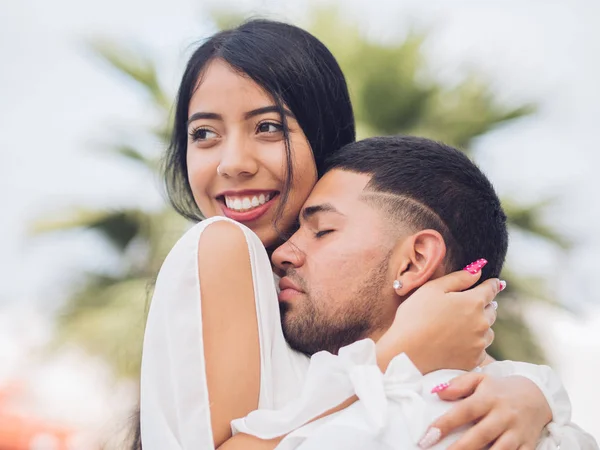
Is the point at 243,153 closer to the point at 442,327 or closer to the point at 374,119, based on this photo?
the point at 442,327

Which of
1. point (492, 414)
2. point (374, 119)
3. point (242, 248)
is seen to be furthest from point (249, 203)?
point (374, 119)

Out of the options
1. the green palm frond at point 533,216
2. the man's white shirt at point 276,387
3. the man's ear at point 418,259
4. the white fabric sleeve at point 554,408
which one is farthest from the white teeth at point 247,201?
the green palm frond at point 533,216

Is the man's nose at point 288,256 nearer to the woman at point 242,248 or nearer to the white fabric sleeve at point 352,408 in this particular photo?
the woman at point 242,248

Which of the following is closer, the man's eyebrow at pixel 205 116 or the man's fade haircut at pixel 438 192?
the man's fade haircut at pixel 438 192

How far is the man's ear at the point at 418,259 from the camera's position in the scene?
8.49ft

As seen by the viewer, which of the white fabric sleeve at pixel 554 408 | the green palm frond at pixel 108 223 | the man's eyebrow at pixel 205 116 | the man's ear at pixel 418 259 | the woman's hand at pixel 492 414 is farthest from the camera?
the green palm frond at pixel 108 223

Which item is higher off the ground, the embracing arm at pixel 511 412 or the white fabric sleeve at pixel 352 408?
the white fabric sleeve at pixel 352 408

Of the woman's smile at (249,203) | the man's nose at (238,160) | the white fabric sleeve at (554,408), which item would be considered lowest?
the white fabric sleeve at (554,408)

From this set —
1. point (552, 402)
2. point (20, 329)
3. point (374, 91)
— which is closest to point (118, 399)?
point (20, 329)

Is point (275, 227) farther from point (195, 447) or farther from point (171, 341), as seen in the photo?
point (195, 447)

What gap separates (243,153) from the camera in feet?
9.09

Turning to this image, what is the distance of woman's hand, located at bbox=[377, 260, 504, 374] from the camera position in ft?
7.72

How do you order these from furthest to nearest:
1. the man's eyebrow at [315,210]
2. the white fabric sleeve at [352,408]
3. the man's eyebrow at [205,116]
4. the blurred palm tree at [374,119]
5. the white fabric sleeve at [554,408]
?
the blurred palm tree at [374,119]
the man's eyebrow at [205,116]
the man's eyebrow at [315,210]
the white fabric sleeve at [554,408]
the white fabric sleeve at [352,408]

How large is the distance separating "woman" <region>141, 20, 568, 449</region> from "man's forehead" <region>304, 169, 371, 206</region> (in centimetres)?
7
